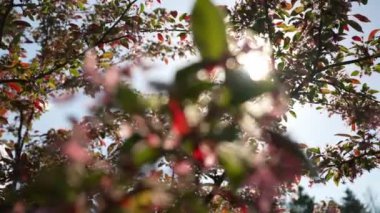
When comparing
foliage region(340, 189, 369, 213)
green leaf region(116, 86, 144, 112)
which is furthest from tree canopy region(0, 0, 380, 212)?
foliage region(340, 189, 369, 213)

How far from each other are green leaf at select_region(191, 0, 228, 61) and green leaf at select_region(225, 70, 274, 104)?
6cm

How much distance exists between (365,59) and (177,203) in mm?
4121

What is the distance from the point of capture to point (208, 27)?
42cm

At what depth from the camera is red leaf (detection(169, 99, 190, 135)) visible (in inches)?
18.9

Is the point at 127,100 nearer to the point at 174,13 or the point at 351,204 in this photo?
the point at 174,13

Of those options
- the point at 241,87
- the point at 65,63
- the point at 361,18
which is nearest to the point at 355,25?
the point at 361,18

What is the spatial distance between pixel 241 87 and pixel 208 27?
0.09 metres

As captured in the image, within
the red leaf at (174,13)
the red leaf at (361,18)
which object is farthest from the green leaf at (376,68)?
the red leaf at (174,13)

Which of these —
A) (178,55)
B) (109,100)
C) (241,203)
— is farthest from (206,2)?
(178,55)

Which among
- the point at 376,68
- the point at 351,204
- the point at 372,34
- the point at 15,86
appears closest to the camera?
the point at 15,86

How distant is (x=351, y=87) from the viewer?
4.59 metres

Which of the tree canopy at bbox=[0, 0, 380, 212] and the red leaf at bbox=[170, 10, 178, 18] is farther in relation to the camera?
the red leaf at bbox=[170, 10, 178, 18]

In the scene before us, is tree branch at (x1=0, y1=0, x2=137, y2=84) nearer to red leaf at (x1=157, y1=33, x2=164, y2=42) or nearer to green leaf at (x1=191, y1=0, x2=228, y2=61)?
red leaf at (x1=157, y1=33, x2=164, y2=42)

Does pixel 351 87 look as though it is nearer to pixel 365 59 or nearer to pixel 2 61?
pixel 365 59
